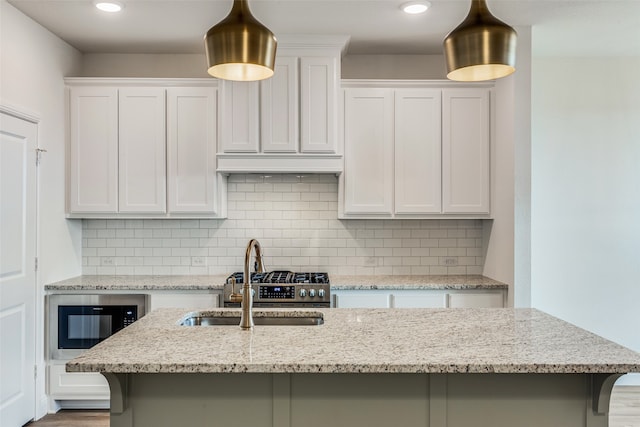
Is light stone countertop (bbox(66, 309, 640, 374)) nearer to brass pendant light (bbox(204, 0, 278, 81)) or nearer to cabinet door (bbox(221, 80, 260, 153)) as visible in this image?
brass pendant light (bbox(204, 0, 278, 81))

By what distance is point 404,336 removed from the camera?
6.63ft

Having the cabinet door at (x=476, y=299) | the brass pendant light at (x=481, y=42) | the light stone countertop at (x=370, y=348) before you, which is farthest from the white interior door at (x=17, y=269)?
the cabinet door at (x=476, y=299)

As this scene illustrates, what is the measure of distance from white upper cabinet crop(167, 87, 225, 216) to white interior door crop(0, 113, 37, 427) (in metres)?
0.95

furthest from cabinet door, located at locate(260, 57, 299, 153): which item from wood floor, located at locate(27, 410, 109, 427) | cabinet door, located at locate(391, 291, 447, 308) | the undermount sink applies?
wood floor, located at locate(27, 410, 109, 427)

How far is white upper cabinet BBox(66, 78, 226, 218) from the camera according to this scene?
13.0ft

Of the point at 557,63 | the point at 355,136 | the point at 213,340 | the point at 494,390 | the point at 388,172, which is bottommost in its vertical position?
the point at 494,390

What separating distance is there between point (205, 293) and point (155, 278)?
592 mm

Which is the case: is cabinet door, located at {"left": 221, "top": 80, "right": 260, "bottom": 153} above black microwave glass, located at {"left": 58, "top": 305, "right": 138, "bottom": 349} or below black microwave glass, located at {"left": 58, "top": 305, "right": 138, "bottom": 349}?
above

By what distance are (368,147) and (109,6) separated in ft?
6.74

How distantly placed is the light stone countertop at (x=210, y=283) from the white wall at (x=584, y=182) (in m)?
0.79

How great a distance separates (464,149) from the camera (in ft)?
13.0

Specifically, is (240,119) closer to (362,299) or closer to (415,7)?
(415,7)

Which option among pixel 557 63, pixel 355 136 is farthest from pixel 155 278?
pixel 557 63

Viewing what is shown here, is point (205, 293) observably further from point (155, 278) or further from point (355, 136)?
point (355, 136)
